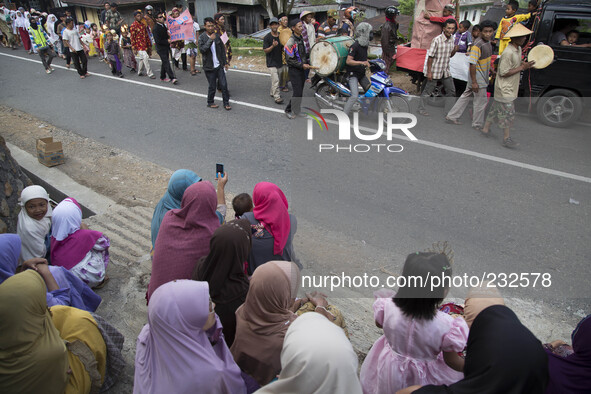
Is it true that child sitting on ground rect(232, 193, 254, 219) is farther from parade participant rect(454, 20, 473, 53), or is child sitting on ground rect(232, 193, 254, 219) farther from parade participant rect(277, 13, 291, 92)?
parade participant rect(454, 20, 473, 53)

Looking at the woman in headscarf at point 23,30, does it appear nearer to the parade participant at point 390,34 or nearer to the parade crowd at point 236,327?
the parade participant at point 390,34

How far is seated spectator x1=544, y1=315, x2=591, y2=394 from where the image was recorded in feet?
6.26

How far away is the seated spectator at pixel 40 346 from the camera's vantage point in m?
2.05

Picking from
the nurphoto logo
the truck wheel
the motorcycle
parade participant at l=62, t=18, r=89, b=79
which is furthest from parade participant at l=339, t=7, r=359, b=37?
parade participant at l=62, t=18, r=89, b=79

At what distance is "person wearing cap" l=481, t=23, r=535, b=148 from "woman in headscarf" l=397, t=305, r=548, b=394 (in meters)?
5.47

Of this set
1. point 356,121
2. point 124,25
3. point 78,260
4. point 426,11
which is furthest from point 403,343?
point 124,25

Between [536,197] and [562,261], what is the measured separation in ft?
4.15

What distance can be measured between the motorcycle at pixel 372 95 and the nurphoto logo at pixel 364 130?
120 millimetres

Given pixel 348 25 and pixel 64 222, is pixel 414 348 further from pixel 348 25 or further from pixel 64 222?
pixel 348 25

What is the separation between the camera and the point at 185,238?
3.01m

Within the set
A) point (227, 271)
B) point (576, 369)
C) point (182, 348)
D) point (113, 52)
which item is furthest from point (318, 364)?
point (113, 52)

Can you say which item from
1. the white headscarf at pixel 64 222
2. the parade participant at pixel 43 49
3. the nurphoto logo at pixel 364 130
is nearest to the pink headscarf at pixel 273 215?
the white headscarf at pixel 64 222

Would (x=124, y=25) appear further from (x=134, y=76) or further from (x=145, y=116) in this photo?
(x=145, y=116)

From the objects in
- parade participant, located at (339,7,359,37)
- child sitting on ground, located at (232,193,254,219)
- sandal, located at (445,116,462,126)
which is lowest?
sandal, located at (445,116,462,126)
